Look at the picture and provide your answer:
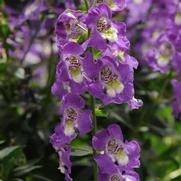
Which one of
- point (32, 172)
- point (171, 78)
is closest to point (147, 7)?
point (171, 78)

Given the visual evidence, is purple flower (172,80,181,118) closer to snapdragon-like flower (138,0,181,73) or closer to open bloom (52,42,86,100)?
snapdragon-like flower (138,0,181,73)

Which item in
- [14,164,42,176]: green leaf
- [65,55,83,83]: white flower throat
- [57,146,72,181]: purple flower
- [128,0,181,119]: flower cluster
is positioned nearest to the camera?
[65,55,83,83]: white flower throat

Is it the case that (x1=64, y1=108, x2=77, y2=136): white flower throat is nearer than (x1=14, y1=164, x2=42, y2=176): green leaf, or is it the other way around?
(x1=64, y1=108, x2=77, y2=136): white flower throat

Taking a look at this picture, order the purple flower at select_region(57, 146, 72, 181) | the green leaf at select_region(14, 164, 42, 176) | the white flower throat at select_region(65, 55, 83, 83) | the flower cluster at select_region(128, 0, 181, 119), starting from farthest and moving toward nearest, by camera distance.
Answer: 1. the flower cluster at select_region(128, 0, 181, 119)
2. the green leaf at select_region(14, 164, 42, 176)
3. the purple flower at select_region(57, 146, 72, 181)
4. the white flower throat at select_region(65, 55, 83, 83)

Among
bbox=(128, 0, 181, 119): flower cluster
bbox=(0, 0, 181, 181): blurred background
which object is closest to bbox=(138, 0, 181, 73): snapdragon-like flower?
bbox=(128, 0, 181, 119): flower cluster

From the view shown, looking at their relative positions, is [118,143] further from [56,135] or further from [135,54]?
[135,54]

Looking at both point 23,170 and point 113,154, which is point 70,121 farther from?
point 23,170

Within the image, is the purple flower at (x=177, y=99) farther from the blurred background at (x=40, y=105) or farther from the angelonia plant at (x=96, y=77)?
the angelonia plant at (x=96, y=77)
